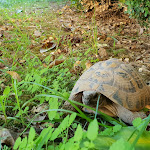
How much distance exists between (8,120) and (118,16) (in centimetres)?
348

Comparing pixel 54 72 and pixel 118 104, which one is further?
pixel 54 72

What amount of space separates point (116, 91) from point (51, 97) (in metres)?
0.53

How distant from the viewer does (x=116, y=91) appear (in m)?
1.35

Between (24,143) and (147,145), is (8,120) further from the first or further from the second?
(147,145)

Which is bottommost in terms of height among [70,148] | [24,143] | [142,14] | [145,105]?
[145,105]

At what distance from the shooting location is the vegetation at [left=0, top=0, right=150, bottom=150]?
0.71m

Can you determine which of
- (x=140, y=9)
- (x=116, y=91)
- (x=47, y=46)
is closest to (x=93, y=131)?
(x=116, y=91)

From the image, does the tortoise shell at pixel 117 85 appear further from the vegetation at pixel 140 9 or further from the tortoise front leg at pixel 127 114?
the vegetation at pixel 140 9

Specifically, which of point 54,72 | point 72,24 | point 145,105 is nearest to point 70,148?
point 145,105

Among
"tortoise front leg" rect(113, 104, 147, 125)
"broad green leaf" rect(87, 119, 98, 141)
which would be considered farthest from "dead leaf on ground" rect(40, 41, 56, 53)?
"broad green leaf" rect(87, 119, 98, 141)

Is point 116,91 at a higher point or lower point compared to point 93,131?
lower

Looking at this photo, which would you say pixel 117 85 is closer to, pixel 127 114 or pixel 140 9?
pixel 127 114

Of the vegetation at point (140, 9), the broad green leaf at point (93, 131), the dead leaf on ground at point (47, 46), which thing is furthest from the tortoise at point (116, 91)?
the vegetation at point (140, 9)

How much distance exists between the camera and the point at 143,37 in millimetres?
2838
